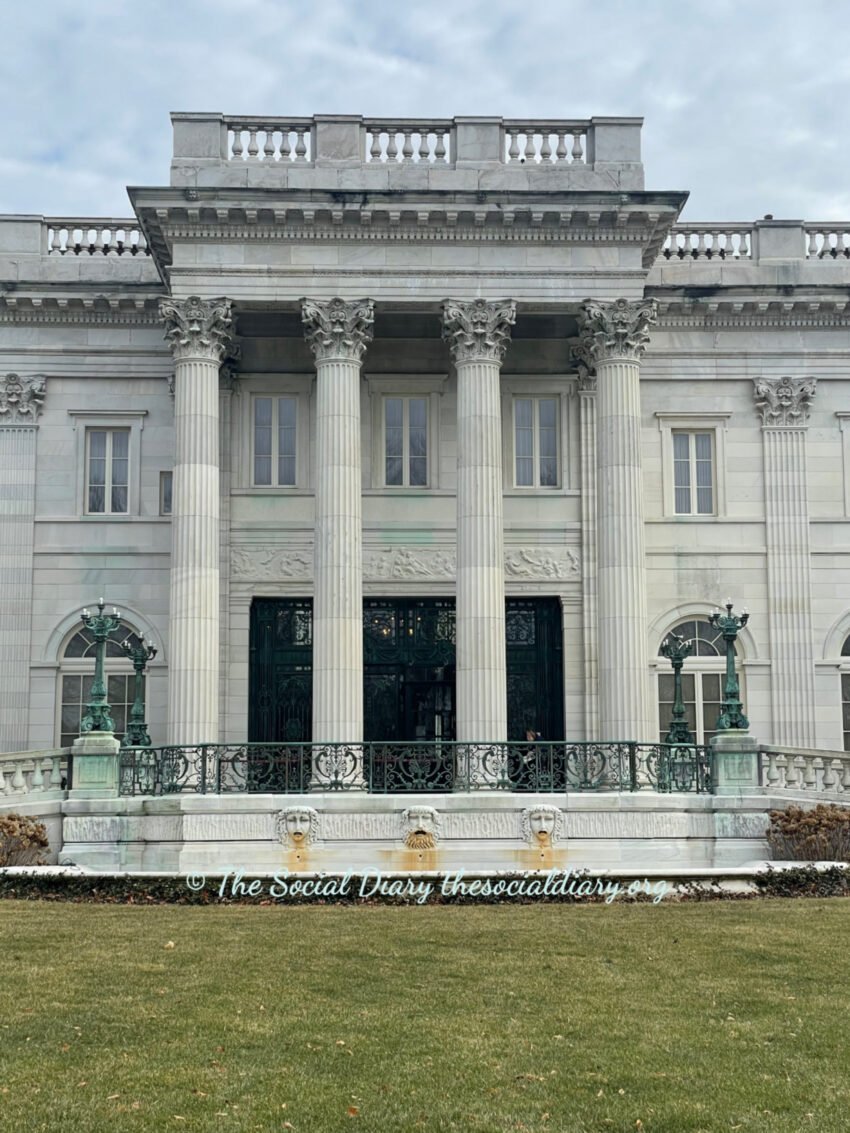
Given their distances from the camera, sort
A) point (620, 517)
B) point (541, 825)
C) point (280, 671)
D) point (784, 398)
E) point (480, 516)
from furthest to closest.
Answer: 1. point (784, 398)
2. point (280, 671)
3. point (620, 517)
4. point (480, 516)
5. point (541, 825)

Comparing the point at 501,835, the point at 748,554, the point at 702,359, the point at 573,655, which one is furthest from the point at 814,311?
the point at 501,835

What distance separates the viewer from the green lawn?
10.4 meters

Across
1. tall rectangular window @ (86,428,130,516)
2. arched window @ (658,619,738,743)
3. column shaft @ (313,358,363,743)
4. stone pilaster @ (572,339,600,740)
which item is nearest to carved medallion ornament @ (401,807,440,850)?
column shaft @ (313,358,363,743)

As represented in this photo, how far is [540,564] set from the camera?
3584cm

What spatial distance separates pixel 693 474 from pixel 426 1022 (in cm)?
2587

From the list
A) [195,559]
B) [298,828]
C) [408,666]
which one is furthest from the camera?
[408,666]

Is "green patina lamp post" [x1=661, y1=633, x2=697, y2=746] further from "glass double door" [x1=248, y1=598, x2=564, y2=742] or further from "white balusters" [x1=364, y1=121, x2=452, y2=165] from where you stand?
"white balusters" [x1=364, y1=121, x2=452, y2=165]

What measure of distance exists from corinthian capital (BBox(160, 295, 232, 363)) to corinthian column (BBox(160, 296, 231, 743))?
0.02 m

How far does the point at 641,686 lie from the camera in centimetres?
3192

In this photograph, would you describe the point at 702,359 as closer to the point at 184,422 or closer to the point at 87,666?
the point at 184,422

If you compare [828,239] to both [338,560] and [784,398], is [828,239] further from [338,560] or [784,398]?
[338,560]

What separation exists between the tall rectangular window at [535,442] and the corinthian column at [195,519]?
25.3 ft

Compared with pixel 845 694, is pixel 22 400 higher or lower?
higher

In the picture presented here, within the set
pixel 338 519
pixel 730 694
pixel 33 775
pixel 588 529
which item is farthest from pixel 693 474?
pixel 33 775
